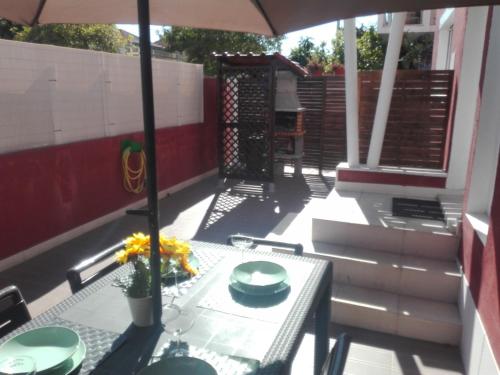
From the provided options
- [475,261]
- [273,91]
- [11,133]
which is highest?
[273,91]

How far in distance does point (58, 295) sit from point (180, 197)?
11.2 feet

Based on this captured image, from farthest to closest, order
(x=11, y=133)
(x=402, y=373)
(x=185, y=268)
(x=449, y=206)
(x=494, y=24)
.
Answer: (x=449, y=206)
(x=11, y=133)
(x=494, y=24)
(x=402, y=373)
(x=185, y=268)

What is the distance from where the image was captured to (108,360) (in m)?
1.52

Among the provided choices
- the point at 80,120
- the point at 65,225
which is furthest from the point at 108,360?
the point at 80,120

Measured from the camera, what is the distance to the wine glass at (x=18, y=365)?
1.38 metres

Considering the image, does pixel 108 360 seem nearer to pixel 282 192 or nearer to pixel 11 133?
pixel 11 133

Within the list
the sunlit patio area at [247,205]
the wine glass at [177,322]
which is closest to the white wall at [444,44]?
the sunlit patio area at [247,205]

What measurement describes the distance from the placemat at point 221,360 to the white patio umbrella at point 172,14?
6.8 inches

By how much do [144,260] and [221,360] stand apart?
57cm

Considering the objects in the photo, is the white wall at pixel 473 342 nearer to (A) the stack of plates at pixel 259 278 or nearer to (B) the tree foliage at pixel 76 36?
(A) the stack of plates at pixel 259 278

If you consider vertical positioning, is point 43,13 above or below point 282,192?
above

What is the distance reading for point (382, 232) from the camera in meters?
3.75

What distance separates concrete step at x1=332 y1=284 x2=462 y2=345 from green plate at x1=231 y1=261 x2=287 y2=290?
1381 mm

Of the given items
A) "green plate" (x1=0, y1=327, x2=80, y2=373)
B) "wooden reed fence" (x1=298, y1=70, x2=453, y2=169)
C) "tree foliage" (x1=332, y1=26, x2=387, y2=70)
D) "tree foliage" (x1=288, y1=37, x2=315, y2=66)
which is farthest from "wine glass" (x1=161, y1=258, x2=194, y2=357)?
"tree foliage" (x1=288, y1=37, x2=315, y2=66)
